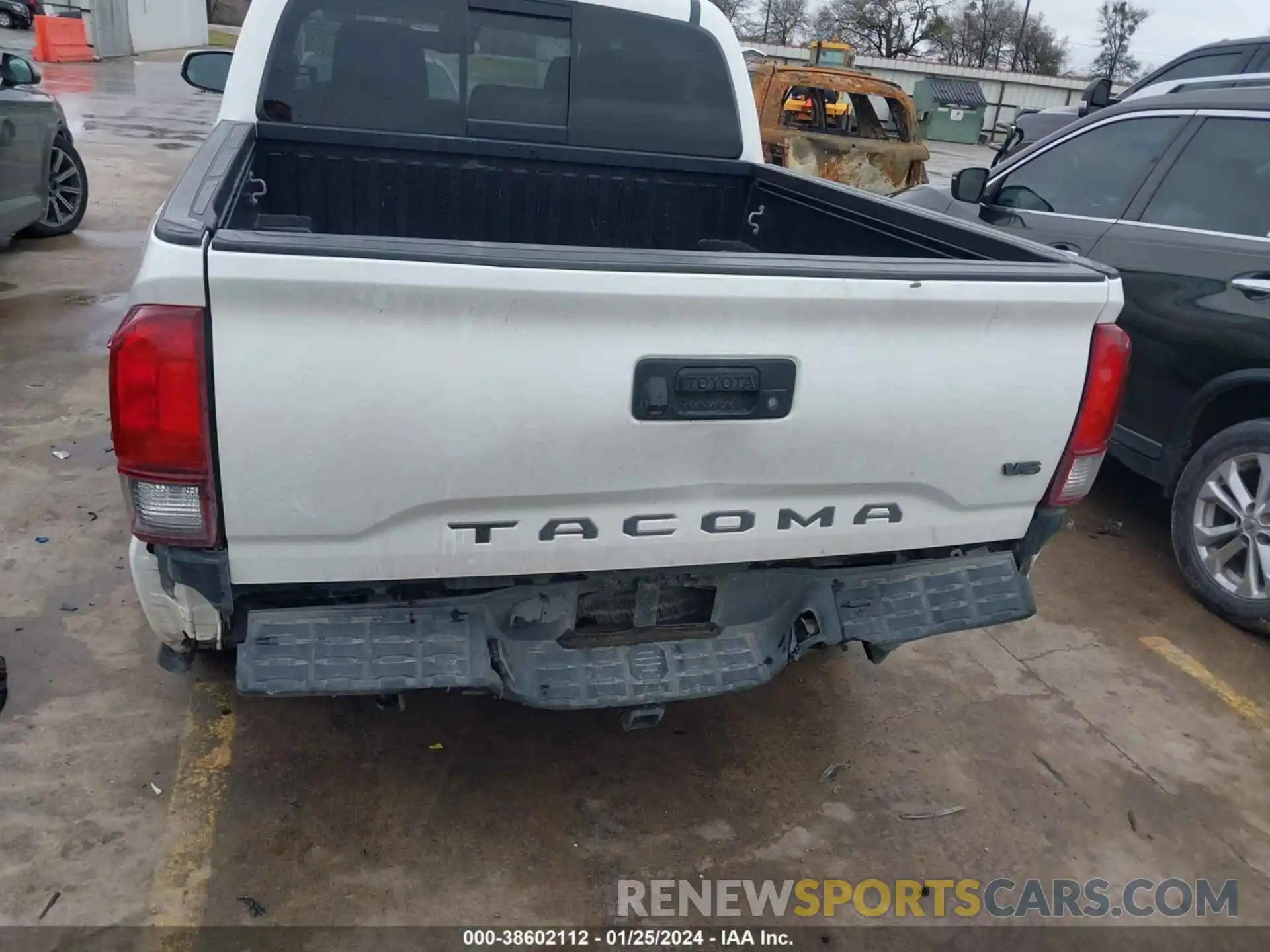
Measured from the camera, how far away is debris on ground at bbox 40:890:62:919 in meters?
2.27

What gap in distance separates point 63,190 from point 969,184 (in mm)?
7445

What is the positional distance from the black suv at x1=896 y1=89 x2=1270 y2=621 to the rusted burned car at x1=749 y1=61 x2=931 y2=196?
6369 mm

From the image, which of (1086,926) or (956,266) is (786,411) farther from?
(1086,926)

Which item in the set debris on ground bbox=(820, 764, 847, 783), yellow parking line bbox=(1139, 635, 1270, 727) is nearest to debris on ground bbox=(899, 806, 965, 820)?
debris on ground bbox=(820, 764, 847, 783)

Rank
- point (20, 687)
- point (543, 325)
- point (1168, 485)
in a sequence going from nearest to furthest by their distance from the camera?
point (543, 325) → point (20, 687) → point (1168, 485)

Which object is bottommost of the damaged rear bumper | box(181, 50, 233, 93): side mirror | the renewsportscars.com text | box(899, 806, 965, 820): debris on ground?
the renewsportscars.com text

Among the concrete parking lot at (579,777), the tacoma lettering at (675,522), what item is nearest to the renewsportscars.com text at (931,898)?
the concrete parking lot at (579,777)

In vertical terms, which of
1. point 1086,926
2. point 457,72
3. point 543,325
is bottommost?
point 1086,926

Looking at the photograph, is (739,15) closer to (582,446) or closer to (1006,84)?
(1006,84)

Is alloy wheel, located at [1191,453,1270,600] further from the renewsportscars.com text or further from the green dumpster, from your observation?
the green dumpster

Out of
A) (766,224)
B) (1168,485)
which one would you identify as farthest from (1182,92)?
(766,224)

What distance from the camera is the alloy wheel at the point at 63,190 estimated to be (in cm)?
821

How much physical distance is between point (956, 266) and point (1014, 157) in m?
3.53

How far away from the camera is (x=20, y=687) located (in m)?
3.01
